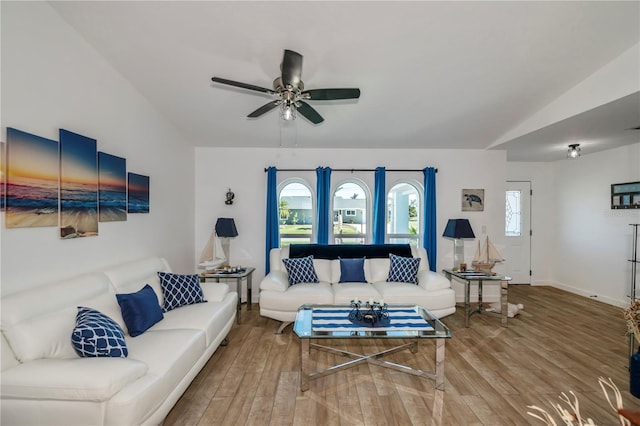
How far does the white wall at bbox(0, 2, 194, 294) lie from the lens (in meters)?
1.93

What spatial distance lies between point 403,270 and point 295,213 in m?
2.08

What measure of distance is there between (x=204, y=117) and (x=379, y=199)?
2908 mm

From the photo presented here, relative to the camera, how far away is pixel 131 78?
3057mm

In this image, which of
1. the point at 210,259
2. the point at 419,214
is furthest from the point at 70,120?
the point at 419,214

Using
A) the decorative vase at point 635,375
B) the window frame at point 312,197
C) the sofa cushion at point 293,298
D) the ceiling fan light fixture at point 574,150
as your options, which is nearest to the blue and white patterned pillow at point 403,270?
the sofa cushion at point 293,298

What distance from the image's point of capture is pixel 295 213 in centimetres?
527

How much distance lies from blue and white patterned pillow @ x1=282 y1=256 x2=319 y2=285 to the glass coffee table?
2.96 ft

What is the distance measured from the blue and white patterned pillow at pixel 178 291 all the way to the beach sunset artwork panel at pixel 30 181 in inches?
45.1

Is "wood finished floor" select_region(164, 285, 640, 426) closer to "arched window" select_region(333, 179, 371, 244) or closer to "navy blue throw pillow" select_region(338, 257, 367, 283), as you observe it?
"navy blue throw pillow" select_region(338, 257, 367, 283)

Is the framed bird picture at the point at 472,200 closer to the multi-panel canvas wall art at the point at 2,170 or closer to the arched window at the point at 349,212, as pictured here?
the arched window at the point at 349,212

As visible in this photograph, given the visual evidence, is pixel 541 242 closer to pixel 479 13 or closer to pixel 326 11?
pixel 479 13

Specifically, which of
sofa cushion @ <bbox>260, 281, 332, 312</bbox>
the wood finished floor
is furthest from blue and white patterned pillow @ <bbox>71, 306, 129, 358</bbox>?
sofa cushion @ <bbox>260, 281, 332, 312</bbox>

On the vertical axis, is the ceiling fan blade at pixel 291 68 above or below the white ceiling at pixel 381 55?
below

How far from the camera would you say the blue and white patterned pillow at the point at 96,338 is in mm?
1896
